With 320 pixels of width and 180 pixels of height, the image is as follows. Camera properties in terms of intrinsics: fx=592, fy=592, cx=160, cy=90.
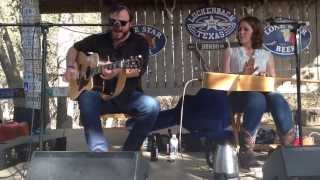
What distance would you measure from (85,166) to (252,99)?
5.37 ft

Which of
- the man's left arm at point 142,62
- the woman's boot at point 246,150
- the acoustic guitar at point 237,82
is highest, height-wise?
the man's left arm at point 142,62

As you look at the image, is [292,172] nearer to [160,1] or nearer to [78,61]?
[78,61]

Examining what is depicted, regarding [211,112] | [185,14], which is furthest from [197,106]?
[185,14]

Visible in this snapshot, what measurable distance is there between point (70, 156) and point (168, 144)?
193 cm

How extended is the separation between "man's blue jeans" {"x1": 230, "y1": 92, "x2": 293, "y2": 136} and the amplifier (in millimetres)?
1681

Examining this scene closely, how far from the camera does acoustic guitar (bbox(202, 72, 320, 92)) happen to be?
175 inches

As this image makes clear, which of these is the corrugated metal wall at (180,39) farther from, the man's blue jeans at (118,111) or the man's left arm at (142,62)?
the man's blue jeans at (118,111)

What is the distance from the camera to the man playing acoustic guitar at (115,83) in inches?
168

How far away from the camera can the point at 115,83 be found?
14.5 ft

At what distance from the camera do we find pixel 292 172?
11.0ft

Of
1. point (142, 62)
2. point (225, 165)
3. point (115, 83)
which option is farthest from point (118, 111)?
point (225, 165)

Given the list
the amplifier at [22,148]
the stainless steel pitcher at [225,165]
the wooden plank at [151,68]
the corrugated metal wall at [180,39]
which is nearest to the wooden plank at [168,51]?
the corrugated metal wall at [180,39]

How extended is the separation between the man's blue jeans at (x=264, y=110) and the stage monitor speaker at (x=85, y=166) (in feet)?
4.36

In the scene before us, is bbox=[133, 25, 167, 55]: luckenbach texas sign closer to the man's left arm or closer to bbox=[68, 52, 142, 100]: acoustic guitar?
the man's left arm
